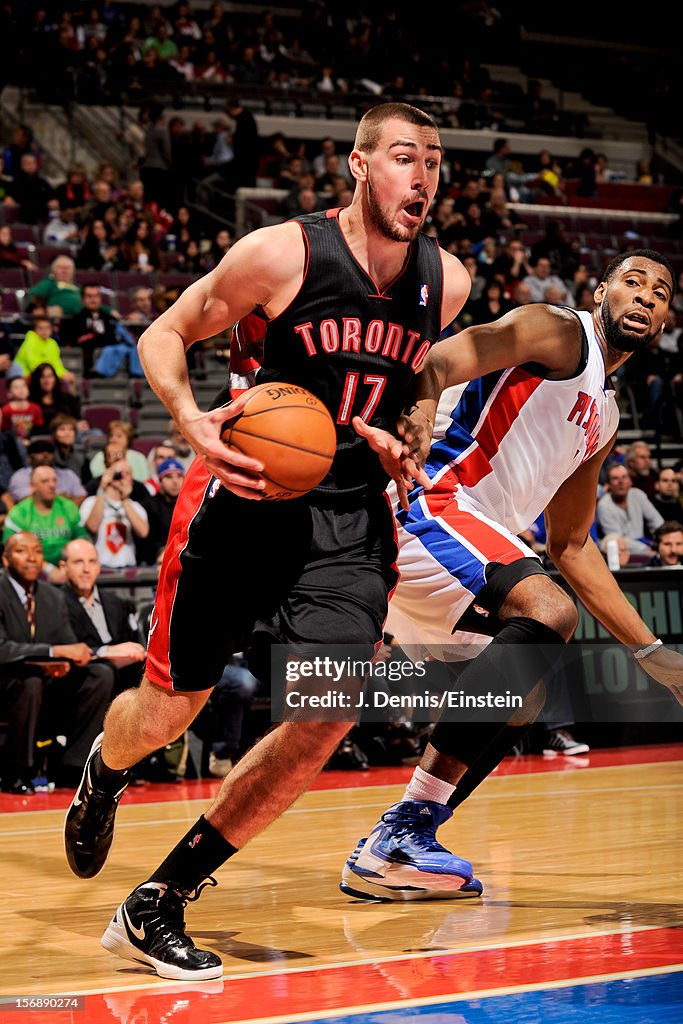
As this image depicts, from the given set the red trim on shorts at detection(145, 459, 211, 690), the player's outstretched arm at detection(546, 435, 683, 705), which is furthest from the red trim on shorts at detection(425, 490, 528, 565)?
the red trim on shorts at detection(145, 459, 211, 690)

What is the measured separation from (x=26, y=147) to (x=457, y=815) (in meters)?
11.2

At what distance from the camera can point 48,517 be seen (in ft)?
27.7

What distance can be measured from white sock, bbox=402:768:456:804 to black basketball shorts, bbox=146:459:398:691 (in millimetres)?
932

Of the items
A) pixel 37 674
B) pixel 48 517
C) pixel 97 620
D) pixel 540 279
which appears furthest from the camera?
pixel 540 279

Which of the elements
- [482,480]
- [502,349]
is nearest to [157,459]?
[482,480]

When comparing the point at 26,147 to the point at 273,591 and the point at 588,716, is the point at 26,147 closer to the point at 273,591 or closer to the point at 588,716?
the point at 588,716

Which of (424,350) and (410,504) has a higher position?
(424,350)

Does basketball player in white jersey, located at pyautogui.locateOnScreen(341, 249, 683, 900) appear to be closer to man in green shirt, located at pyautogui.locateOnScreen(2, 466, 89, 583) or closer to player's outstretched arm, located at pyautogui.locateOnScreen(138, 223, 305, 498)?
player's outstretched arm, located at pyautogui.locateOnScreen(138, 223, 305, 498)

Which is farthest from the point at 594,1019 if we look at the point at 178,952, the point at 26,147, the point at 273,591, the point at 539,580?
the point at 26,147

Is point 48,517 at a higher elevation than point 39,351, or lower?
lower

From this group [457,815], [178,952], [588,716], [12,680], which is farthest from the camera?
[588,716]

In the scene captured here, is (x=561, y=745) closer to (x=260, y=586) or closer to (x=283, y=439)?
(x=260, y=586)

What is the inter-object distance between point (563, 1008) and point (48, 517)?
6.25m

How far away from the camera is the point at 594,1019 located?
8.67ft
